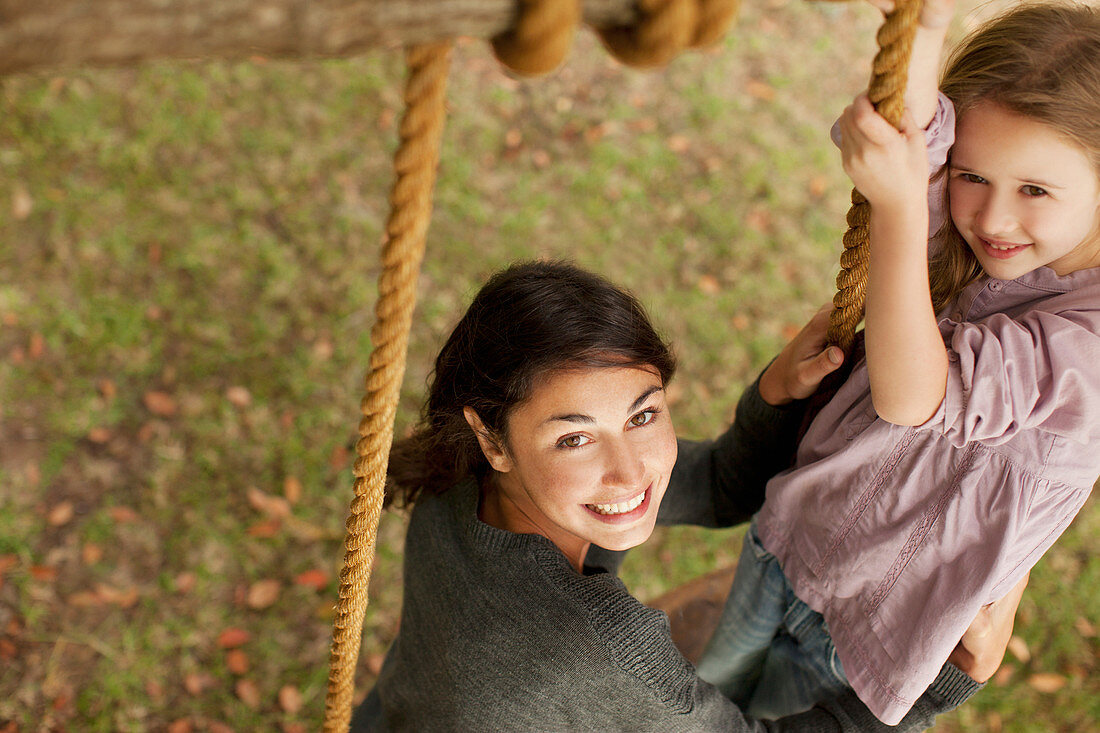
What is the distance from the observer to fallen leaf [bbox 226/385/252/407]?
352cm

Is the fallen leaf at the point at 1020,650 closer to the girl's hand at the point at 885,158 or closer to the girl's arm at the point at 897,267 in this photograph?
the girl's arm at the point at 897,267

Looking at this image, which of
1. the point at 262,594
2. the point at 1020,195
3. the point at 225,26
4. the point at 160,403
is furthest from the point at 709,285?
the point at 225,26

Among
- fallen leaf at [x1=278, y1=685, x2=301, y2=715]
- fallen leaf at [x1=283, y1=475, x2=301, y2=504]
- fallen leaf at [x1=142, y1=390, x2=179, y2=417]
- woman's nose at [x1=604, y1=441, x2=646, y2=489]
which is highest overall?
woman's nose at [x1=604, y1=441, x2=646, y2=489]

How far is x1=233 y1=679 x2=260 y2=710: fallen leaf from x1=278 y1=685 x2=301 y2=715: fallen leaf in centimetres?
8

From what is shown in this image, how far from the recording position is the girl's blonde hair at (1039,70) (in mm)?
1202

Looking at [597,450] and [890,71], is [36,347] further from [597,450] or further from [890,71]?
[890,71]

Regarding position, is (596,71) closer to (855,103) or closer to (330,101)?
(330,101)

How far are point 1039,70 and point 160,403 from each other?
3.35m

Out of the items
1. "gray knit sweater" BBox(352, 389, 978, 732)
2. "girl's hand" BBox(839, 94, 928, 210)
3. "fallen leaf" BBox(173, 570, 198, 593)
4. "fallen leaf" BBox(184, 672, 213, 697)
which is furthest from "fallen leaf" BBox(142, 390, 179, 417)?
"girl's hand" BBox(839, 94, 928, 210)

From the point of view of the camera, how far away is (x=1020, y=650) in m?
3.20

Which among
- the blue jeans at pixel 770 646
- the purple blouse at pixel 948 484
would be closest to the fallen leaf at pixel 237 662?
Result: the blue jeans at pixel 770 646

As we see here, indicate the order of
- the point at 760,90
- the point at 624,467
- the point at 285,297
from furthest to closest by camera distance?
the point at 760,90 → the point at 285,297 → the point at 624,467

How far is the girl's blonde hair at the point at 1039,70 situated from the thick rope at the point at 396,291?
2.98 ft

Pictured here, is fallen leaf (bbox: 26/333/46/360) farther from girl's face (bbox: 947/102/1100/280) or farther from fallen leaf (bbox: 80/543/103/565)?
girl's face (bbox: 947/102/1100/280)
